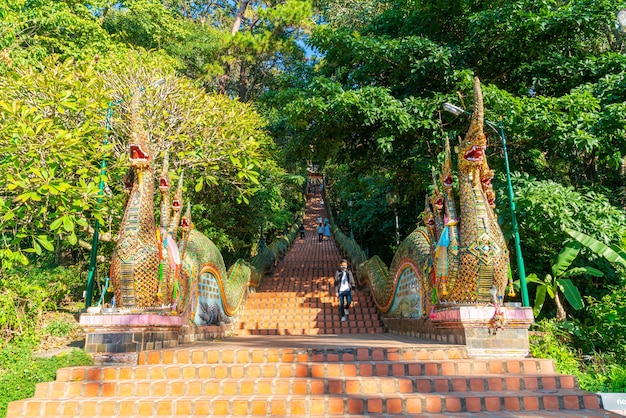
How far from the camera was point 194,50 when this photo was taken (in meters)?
16.8

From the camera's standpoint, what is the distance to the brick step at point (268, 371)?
5543 millimetres

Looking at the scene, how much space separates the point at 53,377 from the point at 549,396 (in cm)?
639

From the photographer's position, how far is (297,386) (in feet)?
17.3

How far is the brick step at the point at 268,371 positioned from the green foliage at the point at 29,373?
0.24 meters

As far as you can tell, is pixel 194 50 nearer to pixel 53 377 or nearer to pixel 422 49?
pixel 422 49

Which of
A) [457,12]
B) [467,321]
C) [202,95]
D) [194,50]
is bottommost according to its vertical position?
[467,321]

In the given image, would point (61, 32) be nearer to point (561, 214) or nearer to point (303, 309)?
point (303, 309)

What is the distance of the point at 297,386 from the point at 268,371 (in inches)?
23.6

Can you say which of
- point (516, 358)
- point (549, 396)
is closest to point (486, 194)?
point (516, 358)

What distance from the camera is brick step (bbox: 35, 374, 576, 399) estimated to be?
522 centimetres

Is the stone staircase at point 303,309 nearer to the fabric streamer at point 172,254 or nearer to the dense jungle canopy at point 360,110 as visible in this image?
the dense jungle canopy at point 360,110

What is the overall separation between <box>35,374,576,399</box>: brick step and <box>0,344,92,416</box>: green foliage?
19 centimetres

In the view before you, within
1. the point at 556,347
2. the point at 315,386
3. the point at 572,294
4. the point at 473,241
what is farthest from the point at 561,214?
the point at 315,386

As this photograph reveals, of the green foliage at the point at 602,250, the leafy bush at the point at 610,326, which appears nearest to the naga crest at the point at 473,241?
the green foliage at the point at 602,250
